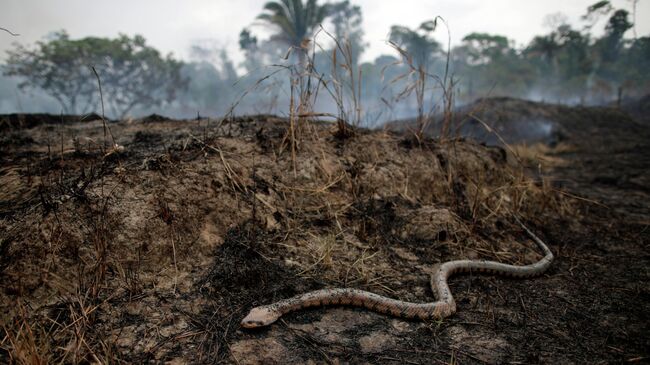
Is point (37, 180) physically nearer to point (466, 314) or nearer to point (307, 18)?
point (466, 314)

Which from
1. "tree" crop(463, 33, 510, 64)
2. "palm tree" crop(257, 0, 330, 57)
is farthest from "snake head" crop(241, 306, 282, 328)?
"tree" crop(463, 33, 510, 64)

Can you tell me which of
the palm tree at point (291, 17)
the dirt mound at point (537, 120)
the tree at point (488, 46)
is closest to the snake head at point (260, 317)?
the dirt mound at point (537, 120)

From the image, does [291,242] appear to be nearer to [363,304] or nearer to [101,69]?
[363,304]

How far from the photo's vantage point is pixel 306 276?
9.18ft

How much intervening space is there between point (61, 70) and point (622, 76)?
6465 centimetres

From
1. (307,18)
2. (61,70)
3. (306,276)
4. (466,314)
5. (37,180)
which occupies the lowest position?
(466,314)

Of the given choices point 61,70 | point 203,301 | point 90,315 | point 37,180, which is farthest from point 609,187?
point 61,70

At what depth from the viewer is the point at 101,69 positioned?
96.5ft

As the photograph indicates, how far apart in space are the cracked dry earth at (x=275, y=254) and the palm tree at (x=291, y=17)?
29997mm

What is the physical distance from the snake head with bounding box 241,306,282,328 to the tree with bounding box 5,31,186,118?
89.7 feet

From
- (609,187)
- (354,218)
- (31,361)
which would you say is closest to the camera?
(31,361)

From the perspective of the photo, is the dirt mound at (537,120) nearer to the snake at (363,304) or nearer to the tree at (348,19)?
the snake at (363,304)

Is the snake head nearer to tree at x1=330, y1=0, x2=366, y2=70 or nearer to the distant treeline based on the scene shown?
the distant treeline

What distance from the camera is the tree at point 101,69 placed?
2613 centimetres
